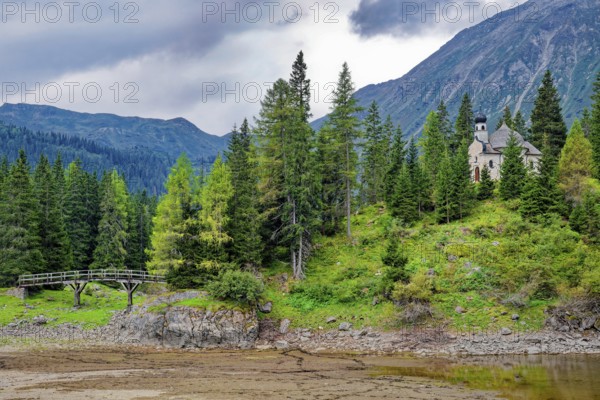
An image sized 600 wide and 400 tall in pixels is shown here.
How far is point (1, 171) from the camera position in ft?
218

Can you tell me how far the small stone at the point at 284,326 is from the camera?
4095cm

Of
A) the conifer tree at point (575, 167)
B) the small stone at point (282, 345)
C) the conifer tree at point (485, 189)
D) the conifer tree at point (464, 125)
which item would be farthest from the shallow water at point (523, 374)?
the conifer tree at point (464, 125)

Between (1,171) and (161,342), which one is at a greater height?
(1,171)

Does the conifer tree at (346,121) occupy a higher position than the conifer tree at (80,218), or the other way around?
the conifer tree at (346,121)

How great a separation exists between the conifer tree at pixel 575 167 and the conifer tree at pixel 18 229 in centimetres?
5655

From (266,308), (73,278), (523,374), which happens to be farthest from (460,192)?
(73,278)

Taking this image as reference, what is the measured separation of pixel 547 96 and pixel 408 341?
52.6 m

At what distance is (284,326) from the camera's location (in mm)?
41406

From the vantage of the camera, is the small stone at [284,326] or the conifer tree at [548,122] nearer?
the small stone at [284,326]

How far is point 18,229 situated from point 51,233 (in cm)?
463

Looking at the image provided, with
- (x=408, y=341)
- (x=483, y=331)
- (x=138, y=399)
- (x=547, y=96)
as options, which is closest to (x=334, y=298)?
(x=408, y=341)

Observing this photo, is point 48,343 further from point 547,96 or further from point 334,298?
point 547,96

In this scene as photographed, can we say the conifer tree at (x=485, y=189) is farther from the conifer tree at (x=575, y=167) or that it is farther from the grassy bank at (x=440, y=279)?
the conifer tree at (x=575, y=167)

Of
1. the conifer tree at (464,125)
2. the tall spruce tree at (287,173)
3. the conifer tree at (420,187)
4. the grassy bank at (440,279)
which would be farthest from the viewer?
the conifer tree at (464,125)
